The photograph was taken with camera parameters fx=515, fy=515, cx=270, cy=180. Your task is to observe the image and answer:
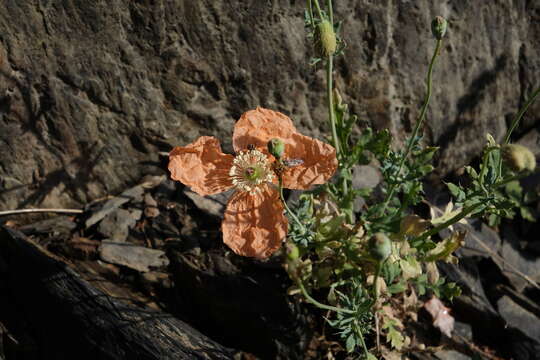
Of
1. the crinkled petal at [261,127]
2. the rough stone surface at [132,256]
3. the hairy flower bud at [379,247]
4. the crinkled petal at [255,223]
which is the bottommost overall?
the rough stone surface at [132,256]

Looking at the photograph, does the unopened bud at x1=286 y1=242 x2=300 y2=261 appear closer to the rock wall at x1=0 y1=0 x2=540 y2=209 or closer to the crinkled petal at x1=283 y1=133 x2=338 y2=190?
the crinkled petal at x1=283 y1=133 x2=338 y2=190

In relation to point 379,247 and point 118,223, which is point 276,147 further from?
point 118,223

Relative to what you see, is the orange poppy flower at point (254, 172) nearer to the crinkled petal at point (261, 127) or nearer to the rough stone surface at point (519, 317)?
the crinkled petal at point (261, 127)

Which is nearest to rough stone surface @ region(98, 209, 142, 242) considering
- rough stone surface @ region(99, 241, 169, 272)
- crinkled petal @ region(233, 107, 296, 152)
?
rough stone surface @ region(99, 241, 169, 272)

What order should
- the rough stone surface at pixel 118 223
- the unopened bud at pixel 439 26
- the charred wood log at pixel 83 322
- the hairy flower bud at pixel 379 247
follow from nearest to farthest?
the hairy flower bud at pixel 379 247 → the unopened bud at pixel 439 26 → the charred wood log at pixel 83 322 → the rough stone surface at pixel 118 223

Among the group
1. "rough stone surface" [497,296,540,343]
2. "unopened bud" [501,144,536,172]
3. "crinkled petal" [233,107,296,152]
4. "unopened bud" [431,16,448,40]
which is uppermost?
"unopened bud" [431,16,448,40]

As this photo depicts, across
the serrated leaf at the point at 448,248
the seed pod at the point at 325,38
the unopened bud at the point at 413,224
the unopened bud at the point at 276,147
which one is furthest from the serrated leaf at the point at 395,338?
the seed pod at the point at 325,38

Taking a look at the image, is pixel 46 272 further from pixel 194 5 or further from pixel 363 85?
pixel 363 85

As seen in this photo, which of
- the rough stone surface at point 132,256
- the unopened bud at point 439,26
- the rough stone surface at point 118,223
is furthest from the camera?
the rough stone surface at point 118,223
